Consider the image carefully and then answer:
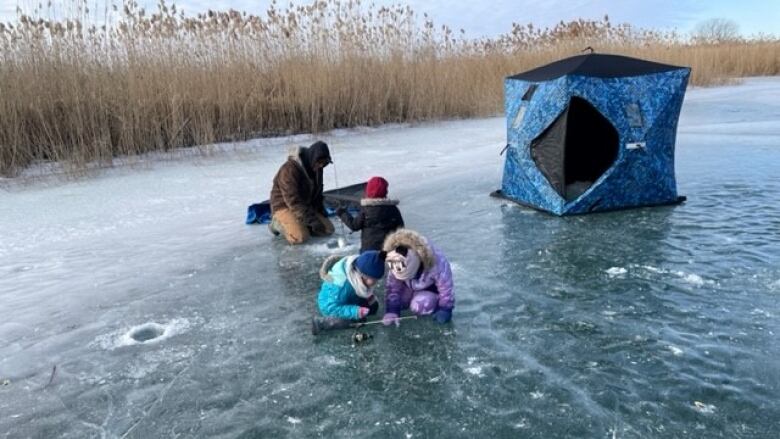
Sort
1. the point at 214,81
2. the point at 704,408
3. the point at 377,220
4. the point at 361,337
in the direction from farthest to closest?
the point at 214,81 < the point at 377,220 < the point at 361,337 < the point at 704,408

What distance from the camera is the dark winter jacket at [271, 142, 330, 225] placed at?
15.0 feet

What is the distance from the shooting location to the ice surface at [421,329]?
2223mm

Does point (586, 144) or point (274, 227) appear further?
point (586, 144)

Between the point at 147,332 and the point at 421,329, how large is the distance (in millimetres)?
1372

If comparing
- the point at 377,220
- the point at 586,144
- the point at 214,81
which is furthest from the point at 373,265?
the point at 214,81

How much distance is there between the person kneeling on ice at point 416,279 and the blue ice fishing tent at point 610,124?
2.15m

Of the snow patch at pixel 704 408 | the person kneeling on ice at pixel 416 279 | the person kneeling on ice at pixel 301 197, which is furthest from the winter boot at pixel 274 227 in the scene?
the snow patch at pixel 704 408

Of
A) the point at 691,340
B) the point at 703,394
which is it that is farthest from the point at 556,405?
the point at 691,340

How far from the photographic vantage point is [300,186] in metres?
4.72

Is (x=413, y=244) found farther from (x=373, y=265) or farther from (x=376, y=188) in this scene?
(x=376, y=188)

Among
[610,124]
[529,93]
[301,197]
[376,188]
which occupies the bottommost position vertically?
[301,197]

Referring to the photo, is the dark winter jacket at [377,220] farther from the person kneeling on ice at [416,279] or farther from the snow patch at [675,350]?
the snow patch at [675,350]

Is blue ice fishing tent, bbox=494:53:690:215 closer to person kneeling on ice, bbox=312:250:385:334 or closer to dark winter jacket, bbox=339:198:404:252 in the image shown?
dark winter jacket, bbox=339:198:404:252

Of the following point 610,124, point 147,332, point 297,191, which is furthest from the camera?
point 610,124
